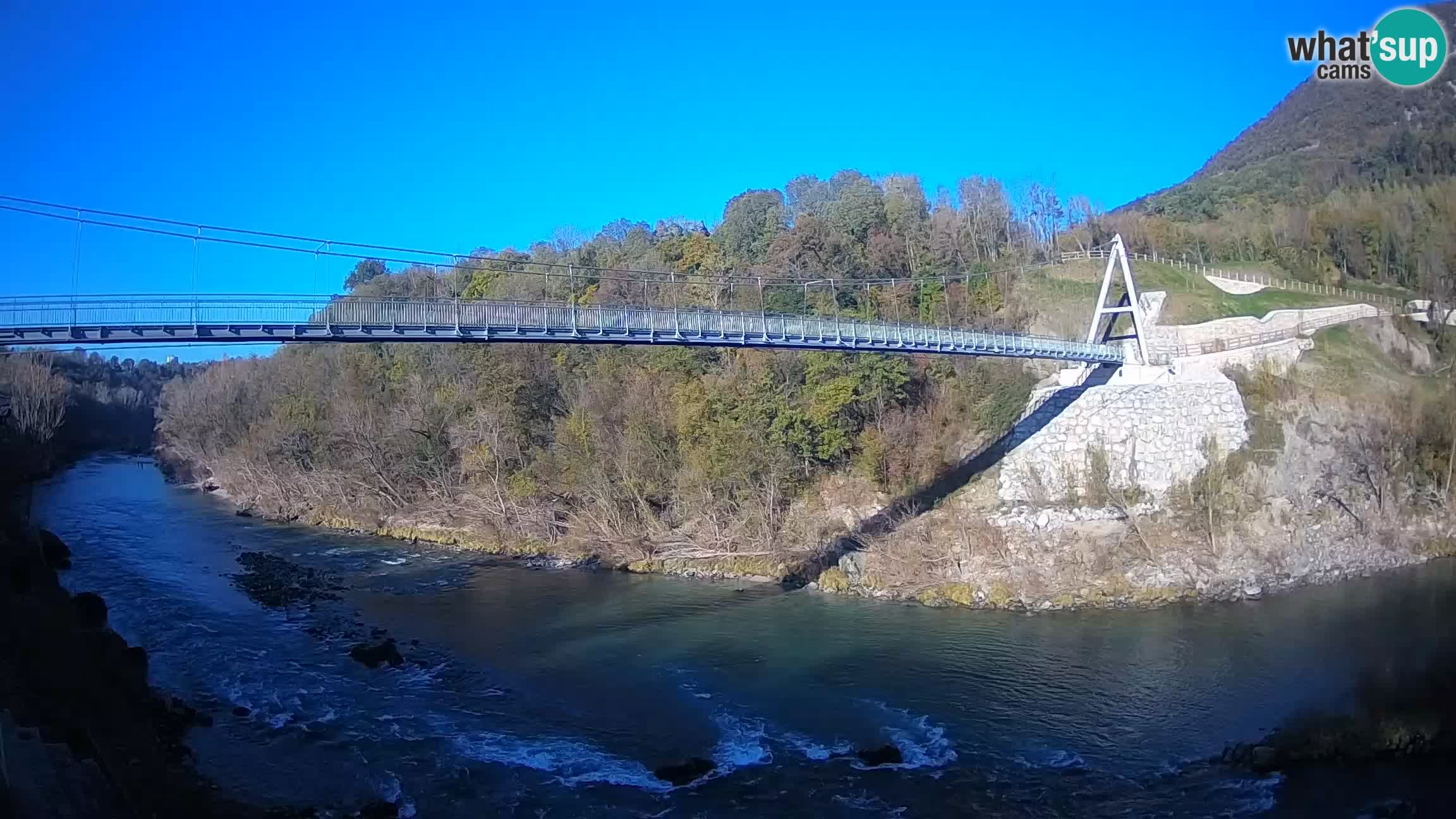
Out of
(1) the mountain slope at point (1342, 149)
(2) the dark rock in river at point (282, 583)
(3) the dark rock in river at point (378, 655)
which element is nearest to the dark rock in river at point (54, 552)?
(2) the dark rock in river at point (282, 583)

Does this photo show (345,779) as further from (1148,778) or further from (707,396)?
(707,396)

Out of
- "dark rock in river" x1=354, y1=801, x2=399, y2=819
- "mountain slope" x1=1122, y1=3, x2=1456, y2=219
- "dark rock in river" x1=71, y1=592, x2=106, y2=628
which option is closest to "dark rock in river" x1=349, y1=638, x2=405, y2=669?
"dark rock in river" x1=71, y1=592, x2=106, y2=628

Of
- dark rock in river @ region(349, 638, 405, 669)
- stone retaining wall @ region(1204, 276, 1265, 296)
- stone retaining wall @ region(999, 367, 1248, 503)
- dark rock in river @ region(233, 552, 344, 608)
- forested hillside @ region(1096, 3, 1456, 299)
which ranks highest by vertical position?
forested hillside @ region(1096, 3, 1456, 299)

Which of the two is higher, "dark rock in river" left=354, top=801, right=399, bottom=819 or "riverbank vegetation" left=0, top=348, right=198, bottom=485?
"riverbank vegetation" left=0, top=348, right=198, bottom=485

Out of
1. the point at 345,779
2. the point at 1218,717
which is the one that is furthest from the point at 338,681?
the point at 1218,717

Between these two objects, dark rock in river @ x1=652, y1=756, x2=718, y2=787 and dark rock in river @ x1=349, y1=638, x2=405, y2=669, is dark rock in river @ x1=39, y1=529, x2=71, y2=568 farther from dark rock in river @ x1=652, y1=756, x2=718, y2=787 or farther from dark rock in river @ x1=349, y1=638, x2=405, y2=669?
dark rock in river @ x1=652, y1=756, x2=718, y2=787

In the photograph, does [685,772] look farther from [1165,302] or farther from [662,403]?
[1165,302]
